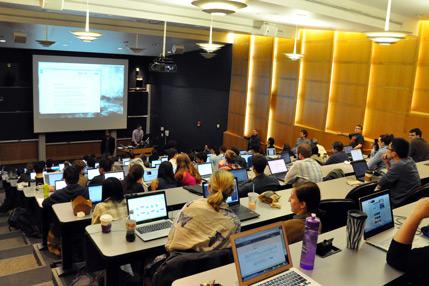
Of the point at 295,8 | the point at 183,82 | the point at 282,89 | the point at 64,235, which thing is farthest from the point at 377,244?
the point at 183,82

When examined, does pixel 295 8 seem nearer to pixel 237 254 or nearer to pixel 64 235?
pixel 64 235

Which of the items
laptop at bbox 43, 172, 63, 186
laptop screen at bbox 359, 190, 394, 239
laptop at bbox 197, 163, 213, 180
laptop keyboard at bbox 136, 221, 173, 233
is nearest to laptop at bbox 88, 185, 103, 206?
laptop keyboard at bbox 136, 221, 173, 233

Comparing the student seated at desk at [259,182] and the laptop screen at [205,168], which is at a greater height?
the student seated at desk at [259,182]

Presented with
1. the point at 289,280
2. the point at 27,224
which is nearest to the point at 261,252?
the point at 289,280

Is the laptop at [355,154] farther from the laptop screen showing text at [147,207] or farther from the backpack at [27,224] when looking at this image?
the backpack at [27,224]

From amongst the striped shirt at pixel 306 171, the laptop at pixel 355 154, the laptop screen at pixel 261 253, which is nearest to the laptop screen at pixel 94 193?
the striped shirt at pixel 306 171

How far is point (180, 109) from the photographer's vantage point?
1573 cm

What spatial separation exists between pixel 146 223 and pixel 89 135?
13.0 metres

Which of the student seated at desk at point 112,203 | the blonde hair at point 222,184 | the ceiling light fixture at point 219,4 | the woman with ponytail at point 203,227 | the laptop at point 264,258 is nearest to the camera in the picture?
the laptop at point 264,258

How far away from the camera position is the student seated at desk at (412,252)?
2046 millimetres

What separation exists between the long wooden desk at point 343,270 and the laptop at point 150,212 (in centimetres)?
123

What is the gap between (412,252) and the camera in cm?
213

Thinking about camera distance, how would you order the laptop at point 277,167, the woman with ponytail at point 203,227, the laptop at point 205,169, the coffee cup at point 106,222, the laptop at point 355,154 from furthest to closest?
1. the laptop at point 355,154
2. the laptop at point 205,169
3. the laptop at point 277,167
4. the coffee cup at point 106,222
5. the woman with ponytail at point 203,227

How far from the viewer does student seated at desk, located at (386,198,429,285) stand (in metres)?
2.05
